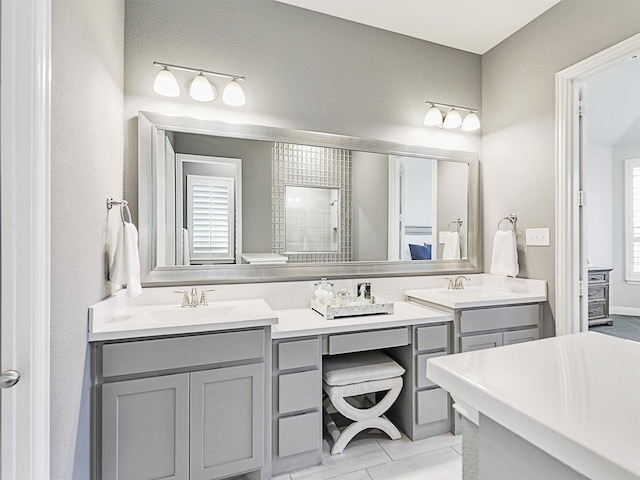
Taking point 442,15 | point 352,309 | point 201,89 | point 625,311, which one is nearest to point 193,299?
point 352,309

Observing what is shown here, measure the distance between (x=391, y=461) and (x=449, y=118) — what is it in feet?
7.99

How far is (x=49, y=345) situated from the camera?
1023mm

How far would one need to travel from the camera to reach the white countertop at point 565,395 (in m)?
0.45

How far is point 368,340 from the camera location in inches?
75.2

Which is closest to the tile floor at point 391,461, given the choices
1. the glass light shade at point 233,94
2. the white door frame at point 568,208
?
the white door frame at point 568,208

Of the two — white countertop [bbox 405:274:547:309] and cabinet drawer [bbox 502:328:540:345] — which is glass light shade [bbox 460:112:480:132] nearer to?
white countertop [bbox 405:274:547:309]

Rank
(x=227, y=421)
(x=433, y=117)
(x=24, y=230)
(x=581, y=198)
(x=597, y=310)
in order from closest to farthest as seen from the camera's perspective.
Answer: (x=24, y=230) < (x=227, y=421) < (x=581, y=198) < (x=433, y=117) < (x=597, y=310)

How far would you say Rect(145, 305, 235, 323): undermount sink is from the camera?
180 centimetres

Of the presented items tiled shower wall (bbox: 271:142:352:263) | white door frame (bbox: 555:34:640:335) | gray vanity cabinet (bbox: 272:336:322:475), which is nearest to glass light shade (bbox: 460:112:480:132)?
white door frame (bbox: 555:34:640:335)

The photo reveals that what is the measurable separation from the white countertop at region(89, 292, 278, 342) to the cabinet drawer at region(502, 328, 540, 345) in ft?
5.28

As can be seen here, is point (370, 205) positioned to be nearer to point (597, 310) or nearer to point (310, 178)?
point (310, 178)

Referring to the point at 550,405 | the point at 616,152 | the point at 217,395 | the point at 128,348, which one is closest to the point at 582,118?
the point at 550,405

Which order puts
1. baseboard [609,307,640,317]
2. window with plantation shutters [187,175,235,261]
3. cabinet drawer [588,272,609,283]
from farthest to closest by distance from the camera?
baseboard [609,307,640,317]
cabinet drawer [588,272,609,283]
window with plantation shutters [187,175,235,261]

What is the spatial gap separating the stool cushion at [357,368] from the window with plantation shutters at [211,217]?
92 cm
